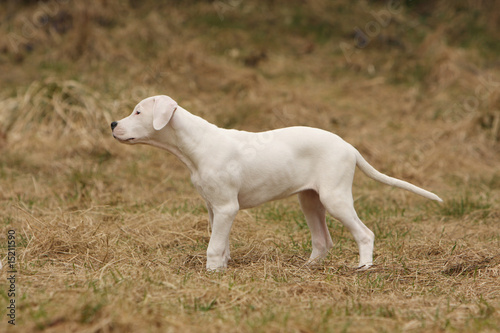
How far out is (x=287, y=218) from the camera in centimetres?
611

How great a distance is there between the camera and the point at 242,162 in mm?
4484

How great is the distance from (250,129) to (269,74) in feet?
11.3

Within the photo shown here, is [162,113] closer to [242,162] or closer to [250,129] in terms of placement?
[242,162]

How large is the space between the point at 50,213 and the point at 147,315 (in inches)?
109

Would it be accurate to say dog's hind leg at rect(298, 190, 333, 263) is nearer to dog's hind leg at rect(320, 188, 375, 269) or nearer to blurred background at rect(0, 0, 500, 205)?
dog's hind leg at rect(320, 188, 375, 269)

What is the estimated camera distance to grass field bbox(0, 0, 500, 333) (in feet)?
11.8

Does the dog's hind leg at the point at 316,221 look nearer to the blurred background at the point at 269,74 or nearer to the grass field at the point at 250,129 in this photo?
the grass field at the point at 250,129

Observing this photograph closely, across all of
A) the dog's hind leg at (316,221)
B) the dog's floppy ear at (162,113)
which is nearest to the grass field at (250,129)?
the dog's hind leg at (316,221)

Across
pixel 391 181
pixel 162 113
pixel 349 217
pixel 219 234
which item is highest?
pixel 162 113

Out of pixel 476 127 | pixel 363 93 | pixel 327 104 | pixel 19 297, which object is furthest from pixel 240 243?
pixel 363 93

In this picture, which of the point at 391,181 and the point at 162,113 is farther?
the point at 391,181

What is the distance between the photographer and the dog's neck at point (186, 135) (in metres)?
4.45

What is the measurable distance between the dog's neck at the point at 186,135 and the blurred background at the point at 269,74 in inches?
133

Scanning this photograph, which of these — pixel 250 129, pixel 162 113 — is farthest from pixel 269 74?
pixel 162 113
